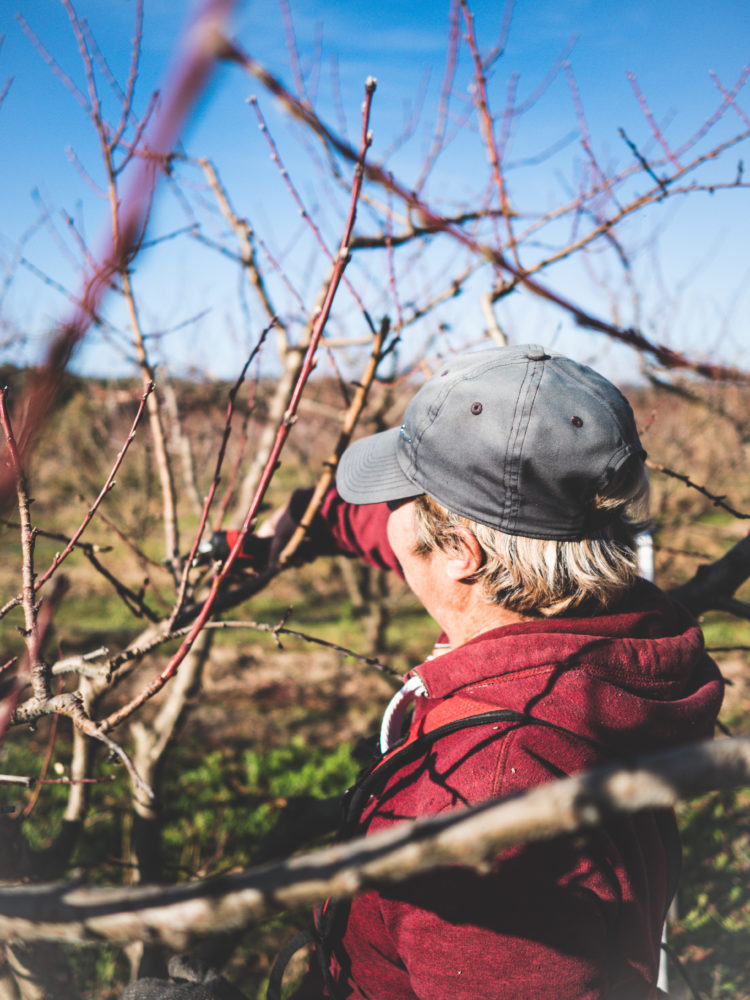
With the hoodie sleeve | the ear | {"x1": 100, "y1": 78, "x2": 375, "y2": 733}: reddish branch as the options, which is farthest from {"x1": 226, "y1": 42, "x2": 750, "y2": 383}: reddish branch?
the hoodie sleeve

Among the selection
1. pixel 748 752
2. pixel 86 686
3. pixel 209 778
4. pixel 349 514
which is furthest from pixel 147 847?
pixel 209 778

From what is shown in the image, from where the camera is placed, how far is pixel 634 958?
1.04 metres

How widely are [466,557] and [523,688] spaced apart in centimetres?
31

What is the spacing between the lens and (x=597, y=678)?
105 centimetres

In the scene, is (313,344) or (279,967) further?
(279,967)

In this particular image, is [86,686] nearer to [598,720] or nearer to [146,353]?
[146,353]

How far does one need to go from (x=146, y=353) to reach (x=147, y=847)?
1.68 meters

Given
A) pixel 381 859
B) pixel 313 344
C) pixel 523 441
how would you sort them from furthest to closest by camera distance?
pixel 523 441, pixel 313 344, pixel 381 859

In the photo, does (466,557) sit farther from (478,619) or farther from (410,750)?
(410,750)

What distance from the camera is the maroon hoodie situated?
3.10ft

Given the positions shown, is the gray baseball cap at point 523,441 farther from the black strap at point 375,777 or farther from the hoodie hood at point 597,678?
the black strap at point 375,777

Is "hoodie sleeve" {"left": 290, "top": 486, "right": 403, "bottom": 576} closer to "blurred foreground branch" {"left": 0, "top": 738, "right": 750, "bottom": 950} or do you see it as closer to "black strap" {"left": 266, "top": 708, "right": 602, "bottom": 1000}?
"black strap" {"left": 266, "top": 708, "right": 602, "bottom": 1000}

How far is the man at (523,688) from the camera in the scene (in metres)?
0.95

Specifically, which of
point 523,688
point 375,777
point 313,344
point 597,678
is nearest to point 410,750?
point 375,777
